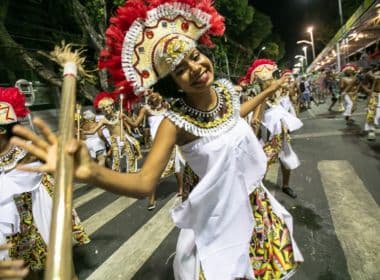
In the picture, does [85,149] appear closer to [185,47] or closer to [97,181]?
[97,181]

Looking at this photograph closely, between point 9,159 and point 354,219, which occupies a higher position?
point 9,159

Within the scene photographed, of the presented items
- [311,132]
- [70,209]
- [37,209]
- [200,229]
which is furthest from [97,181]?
[311,132]

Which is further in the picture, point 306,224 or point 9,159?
point 306,224

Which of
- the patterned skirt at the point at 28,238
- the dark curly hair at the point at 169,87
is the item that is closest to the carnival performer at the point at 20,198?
the patterned skirt at the point at 28,238

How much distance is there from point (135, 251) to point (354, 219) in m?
2.55

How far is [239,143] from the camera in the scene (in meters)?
1.94

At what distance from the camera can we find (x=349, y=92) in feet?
38.7

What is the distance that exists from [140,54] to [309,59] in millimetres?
100005

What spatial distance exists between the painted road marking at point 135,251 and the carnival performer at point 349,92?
9013 millimetres

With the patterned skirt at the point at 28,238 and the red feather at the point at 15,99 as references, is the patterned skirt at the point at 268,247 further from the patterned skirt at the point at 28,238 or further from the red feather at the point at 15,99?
the red feather at the point at 15,99

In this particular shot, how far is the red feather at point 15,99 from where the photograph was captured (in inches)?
141

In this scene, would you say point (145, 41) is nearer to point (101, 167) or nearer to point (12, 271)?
point (101, 167)

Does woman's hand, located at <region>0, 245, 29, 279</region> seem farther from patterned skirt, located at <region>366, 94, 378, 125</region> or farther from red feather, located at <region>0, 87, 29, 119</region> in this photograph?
patterned skirt, located at <region>366, 94, 378, 125</region>

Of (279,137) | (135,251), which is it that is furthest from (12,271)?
(279,137)
